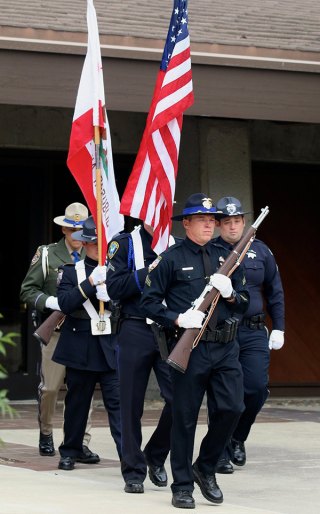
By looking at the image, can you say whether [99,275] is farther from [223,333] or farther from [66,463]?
[223,333]

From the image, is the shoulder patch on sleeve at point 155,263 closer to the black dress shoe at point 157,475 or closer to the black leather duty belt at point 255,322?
the black dress shoe at point 157,475

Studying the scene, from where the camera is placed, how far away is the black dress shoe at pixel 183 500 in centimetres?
739

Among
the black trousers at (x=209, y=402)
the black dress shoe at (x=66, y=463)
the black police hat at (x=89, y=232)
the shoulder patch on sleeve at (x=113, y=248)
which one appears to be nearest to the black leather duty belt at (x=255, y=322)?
the black police hat at (x=89, y=232)

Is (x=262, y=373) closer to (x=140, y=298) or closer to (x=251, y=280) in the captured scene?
(x=251, y=280)

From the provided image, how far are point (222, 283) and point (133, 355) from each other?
1.02 metres

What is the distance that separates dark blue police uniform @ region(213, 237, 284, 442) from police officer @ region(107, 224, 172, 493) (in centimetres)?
111

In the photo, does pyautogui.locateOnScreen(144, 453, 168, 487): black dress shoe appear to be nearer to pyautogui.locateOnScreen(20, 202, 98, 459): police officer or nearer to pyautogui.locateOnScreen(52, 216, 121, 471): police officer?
pyautogui.locateOnScreen(52, 216, 121, 471): police officer

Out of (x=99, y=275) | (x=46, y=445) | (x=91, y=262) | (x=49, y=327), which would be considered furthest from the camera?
(x=46, y=445)

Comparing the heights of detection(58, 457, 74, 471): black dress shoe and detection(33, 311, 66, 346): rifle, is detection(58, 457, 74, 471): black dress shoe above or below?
below

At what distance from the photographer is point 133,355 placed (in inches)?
322

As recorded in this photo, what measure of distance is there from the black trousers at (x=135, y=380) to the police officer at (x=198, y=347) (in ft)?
1.48

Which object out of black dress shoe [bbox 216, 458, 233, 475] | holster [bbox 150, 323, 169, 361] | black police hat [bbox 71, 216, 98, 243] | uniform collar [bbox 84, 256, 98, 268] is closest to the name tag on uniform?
uniform collar [bbox 84, 256, 98, 268]

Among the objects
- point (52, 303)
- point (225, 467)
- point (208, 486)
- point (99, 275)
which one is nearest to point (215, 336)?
point (208, 486)

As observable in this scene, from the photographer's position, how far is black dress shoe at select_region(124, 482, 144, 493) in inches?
315
